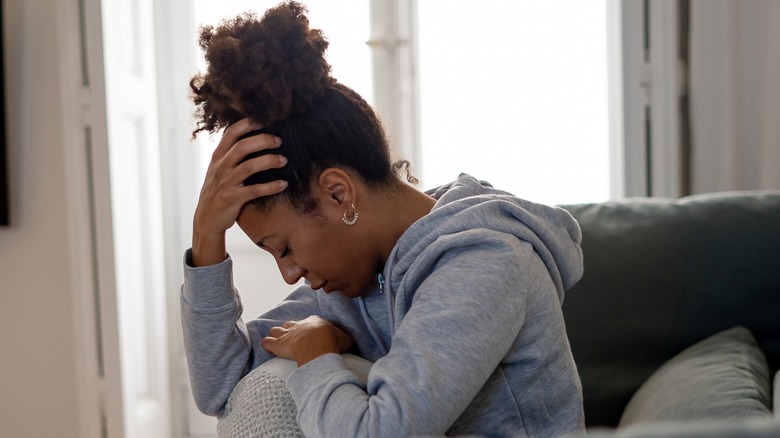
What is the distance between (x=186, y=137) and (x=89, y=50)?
50cm

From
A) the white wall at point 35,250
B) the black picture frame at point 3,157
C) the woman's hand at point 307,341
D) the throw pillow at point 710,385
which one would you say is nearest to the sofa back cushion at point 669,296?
the throw pillow at point 710,385

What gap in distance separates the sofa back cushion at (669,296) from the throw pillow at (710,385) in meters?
0.05

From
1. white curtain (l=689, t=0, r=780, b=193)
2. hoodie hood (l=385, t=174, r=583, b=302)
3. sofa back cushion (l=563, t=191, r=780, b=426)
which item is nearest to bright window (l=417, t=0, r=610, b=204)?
white curtain (l=689, t=0, r=780, b=193)

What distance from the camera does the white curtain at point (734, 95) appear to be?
219cm

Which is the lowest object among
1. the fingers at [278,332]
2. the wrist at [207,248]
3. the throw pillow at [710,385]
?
the throw pillow at [710,385]

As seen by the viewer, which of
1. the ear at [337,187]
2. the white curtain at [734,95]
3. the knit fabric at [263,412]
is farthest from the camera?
the white curtain at [734,95]

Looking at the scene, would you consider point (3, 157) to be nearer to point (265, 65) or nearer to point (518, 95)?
point (518, 95)

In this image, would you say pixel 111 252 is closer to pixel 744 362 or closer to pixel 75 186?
pixel 75 186

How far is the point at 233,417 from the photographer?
45.2 inches

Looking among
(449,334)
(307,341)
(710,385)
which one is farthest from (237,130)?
(710,385)

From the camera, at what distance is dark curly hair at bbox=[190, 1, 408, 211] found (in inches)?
45.3

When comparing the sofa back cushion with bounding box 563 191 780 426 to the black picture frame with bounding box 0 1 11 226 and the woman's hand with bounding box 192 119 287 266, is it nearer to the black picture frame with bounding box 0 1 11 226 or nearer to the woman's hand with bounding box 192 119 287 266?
the woman's hand with bounding box 192 119 287 266

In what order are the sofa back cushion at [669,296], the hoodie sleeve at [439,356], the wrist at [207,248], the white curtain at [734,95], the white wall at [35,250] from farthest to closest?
the white wall at [35,250], the white curtain at [734,95], the sofa back cushion at [669,296], the wrist at [207,248], the hoodie sleeve at [439,356]

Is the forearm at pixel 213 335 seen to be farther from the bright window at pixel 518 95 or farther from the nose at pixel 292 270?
the bright window at pixel 518 95
